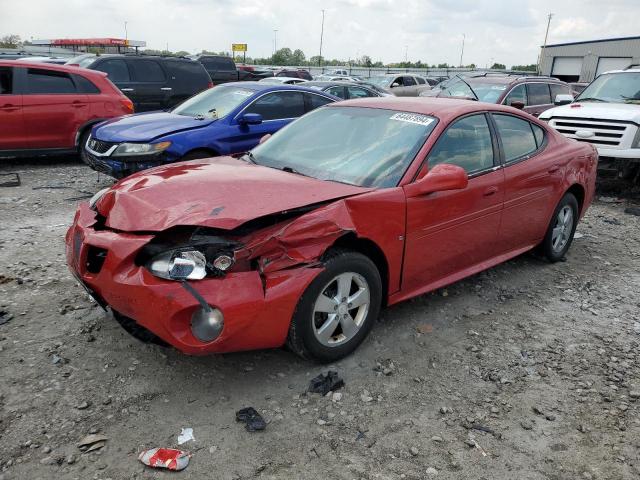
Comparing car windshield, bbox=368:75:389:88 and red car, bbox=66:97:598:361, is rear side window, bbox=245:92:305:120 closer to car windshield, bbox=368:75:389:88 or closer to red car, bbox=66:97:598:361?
red car, bbox=66:97:598:361

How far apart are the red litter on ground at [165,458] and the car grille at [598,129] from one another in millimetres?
7963

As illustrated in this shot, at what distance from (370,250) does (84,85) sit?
7.58m

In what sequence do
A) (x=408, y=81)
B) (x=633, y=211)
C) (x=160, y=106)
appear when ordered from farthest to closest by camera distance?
(x=408, y=81) → (x=160, y=106) → (x=633, y=211)

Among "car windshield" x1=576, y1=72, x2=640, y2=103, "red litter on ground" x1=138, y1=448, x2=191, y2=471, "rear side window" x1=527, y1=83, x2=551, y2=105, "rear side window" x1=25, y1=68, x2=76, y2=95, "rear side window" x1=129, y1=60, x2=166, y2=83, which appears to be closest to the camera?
"red litter on ground" x1=138, y1=448, x2=191, y2=471

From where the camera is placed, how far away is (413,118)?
3.98 meters

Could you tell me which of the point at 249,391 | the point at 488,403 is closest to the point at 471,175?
the point at 488,403

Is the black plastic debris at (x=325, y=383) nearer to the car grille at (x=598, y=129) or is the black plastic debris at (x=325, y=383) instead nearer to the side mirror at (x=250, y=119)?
the side mirror at (x=250, y=119)

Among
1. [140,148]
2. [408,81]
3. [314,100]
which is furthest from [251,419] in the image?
[408,81]

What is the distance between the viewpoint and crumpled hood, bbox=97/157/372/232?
295 centimetres

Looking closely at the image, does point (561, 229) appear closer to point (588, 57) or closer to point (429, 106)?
point (429, 106)

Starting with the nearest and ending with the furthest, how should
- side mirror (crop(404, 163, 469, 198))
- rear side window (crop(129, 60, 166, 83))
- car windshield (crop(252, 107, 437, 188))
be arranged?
side mirror (crop(404, 163, 469, 198)) < car windshield (crop(252, 107, 437, 188)) < rear side window (crop(129, 60, 166, 83))

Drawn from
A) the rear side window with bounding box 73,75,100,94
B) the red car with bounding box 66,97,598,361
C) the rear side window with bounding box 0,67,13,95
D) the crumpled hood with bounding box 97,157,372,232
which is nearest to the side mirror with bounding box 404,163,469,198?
the red car with bounding box 66,97,598,361

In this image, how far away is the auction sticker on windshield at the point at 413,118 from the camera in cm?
392

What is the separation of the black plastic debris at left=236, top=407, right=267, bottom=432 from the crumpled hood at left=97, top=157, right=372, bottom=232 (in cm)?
102
